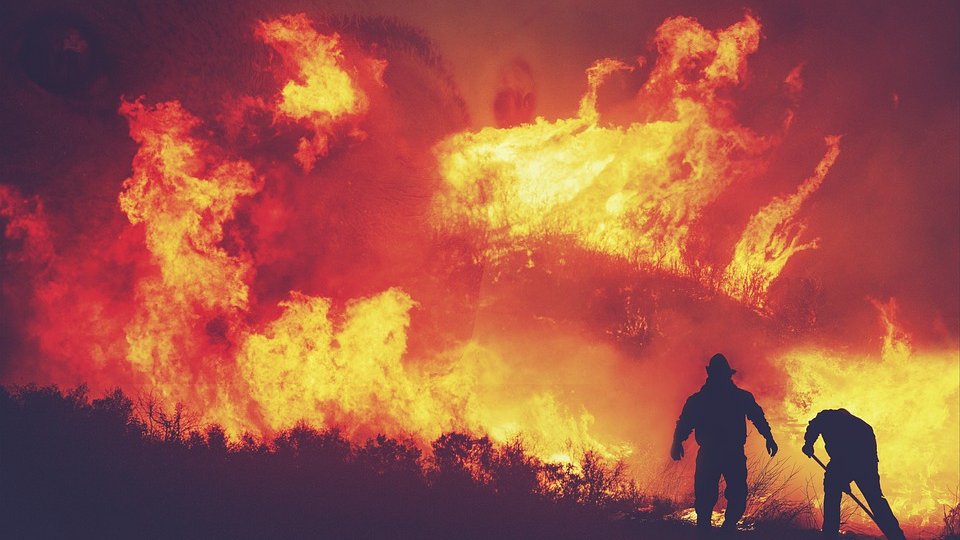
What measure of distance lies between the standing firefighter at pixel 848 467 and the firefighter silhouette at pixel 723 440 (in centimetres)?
61

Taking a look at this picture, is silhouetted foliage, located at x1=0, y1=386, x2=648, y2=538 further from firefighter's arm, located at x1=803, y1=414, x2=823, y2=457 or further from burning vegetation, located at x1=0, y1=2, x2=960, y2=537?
firefighter's arm, located at x1=803, y1=414, x2=823, y2=457

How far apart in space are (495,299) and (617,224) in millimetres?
3248

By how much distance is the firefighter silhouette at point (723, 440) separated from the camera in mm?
7215

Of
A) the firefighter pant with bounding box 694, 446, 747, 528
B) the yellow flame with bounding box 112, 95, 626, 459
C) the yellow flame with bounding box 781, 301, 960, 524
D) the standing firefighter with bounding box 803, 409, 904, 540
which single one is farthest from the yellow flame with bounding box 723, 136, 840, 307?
the firefighter pant with bounding box 694, 446, 747, 528

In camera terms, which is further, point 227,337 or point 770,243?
point 770,243

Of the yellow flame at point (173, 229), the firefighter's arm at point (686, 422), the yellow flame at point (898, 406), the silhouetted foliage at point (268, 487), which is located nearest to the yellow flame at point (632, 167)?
the yellow flame at point (898, 406)

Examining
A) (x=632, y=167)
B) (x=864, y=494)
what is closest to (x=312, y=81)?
(x=632, y=167)

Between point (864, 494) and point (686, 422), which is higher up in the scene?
point (686, 422)

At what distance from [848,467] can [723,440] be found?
1273mm

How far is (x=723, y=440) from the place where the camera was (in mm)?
7223

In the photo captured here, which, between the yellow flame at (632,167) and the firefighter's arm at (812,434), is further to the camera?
the yellow flame at (632,167)

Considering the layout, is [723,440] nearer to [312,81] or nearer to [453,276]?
[453,276]

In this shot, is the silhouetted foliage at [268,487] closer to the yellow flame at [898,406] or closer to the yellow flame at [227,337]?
the yellow flame at [227,337]

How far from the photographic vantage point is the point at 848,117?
1553 centimetres
